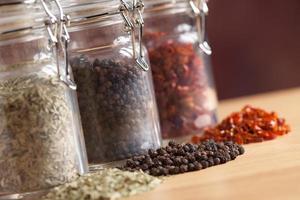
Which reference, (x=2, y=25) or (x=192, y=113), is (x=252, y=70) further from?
(x=2, y=25)

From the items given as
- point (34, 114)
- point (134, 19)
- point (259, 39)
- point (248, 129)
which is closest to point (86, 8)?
point (134, 19)

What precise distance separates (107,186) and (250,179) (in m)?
0.17

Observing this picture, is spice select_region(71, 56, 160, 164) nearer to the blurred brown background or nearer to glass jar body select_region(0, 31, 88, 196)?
glass jar body select_region(0, 31, 88, 196)

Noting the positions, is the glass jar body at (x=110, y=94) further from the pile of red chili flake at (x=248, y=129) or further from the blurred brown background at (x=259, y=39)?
the blurred brown background at (x=259, y=39)

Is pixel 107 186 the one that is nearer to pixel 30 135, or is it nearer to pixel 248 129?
pixel 30 135

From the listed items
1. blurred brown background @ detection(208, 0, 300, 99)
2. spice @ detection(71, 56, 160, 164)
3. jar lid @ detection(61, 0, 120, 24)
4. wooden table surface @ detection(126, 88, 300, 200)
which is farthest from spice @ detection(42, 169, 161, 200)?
blurred brown background @ detection(208, 0, 300, 99)

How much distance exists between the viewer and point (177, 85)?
4.14 ft

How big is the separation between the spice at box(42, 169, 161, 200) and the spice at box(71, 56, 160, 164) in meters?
0.12

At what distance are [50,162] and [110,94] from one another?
0.53 ft

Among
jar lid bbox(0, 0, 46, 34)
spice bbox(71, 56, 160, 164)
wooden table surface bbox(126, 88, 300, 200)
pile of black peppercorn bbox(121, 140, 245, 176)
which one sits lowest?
wooden table surface bbox(126, 88, 300, 200)

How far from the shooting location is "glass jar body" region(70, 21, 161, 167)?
1.08 meters

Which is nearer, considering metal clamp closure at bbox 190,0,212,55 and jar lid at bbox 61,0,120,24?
jar lid at bbox 61,0,120,24

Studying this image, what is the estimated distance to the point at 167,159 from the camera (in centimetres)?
102

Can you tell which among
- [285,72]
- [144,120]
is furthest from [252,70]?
[144,120]
